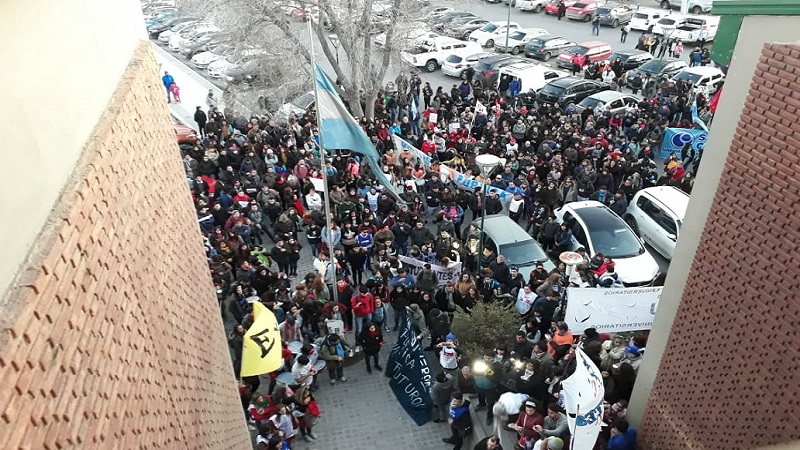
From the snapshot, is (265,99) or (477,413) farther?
(265,99)

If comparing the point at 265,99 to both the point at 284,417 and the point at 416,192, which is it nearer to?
the point at 416,192

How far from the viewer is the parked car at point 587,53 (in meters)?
29.3

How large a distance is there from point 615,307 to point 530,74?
1722 centimetres

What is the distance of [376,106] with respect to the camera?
23.4 meters

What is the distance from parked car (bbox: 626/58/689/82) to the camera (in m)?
25.4

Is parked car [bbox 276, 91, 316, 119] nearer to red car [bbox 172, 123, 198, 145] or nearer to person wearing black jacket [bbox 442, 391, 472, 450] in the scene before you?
red car [bbox 172, 123, 198, 145]

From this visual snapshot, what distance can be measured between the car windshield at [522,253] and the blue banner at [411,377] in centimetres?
345

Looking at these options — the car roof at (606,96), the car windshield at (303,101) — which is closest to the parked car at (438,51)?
the car windshield at (303,101)

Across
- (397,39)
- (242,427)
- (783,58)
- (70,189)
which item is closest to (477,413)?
(242,427)

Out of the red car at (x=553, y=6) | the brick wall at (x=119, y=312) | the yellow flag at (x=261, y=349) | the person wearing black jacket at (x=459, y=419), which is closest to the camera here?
the brick wall at (x=119, y=312)

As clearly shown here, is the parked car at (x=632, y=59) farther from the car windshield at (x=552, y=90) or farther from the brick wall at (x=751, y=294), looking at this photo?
the brick wall at (x=751, y=294)

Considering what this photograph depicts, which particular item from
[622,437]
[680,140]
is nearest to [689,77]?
[680,140]

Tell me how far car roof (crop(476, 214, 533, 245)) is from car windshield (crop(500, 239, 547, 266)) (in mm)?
134

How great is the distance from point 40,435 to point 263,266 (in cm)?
917
